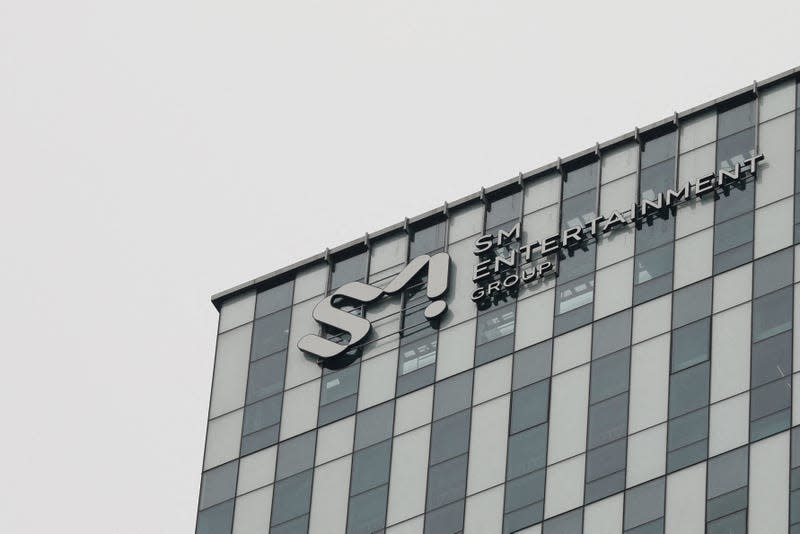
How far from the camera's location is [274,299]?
10344 centimetres

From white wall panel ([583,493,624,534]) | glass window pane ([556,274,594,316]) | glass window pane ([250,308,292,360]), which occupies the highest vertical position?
glass window pane ([250,308,292,360])

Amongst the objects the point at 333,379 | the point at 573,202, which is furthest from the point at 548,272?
the point at 333,379

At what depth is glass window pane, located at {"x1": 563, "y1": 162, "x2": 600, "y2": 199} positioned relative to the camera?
9788cm

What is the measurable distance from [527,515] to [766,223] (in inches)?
500

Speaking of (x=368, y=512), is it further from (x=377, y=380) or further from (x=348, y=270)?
(x=348, y=270)

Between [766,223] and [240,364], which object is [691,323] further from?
[240,364]

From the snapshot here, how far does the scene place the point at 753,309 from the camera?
90.4 m

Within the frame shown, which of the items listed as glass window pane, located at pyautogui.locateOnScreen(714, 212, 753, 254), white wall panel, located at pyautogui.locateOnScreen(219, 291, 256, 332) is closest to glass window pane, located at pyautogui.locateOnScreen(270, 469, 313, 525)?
white wall panel, located at pyautogui.locateOnScreen(219, 291, 256, 332)

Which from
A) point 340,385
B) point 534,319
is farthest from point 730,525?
point 340,385

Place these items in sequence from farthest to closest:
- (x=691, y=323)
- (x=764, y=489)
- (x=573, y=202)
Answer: (x=573, y=202), (x=691, y=323), (x=764, y=489)

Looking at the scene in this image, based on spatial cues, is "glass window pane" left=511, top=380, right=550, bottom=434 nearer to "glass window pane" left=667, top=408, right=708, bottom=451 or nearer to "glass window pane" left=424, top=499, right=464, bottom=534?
"glass window pane" left=424, top=499, right=464, bottom=534

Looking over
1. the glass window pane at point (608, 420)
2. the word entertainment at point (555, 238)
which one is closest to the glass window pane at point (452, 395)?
the word entertainment at point (555, 238)

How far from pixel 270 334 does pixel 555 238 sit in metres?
12.2

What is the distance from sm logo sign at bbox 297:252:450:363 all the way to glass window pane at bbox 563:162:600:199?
5048mm
